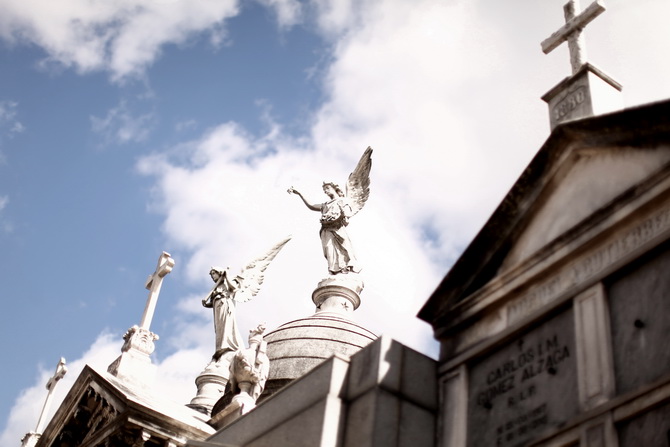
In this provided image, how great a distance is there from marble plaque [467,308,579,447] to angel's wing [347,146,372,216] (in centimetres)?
1397

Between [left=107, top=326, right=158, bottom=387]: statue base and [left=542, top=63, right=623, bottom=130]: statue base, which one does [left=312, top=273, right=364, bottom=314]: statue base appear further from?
[left=542, top=63, right=623, bottom=130]: statue base

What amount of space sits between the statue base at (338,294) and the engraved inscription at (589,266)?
11.9 metres

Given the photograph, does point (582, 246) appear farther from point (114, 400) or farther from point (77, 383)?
point (77, 383)

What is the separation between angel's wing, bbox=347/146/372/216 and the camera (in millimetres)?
21656

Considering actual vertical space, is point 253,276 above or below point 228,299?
above

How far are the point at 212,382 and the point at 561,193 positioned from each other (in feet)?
35.4

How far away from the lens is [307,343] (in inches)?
700

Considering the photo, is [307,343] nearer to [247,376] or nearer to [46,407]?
[247,376]

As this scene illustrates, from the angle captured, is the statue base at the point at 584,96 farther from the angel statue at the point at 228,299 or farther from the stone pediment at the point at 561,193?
the angel statue at the point at 228,299

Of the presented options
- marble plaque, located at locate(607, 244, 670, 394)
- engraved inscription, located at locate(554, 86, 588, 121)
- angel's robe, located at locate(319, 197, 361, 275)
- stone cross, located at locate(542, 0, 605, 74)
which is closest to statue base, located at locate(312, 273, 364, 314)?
angel's robe, located at locate(319, 197, 361, 275)

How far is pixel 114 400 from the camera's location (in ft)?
45.3

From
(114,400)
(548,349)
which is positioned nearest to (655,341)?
(548,349)

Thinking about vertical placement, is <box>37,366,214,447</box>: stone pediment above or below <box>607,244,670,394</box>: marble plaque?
above

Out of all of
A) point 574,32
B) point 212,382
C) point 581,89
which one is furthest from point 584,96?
point 212,382
